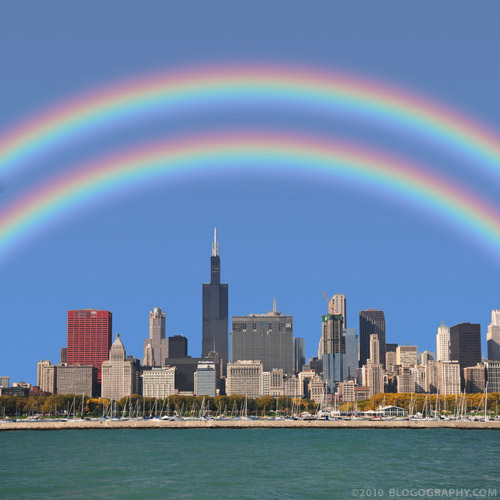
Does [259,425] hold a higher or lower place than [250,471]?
lower

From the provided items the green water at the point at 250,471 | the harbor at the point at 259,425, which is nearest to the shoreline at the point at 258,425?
the harbor at the point at 259,425

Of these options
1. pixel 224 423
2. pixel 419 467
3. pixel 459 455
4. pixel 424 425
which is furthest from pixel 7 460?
pixel 424 425

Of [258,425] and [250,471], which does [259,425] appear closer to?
[258,425]

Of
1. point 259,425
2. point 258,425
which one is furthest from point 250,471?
point 259,425

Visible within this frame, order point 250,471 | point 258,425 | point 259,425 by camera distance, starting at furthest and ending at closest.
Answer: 1. point 259,425
2. point 258,425
3. point 250,471

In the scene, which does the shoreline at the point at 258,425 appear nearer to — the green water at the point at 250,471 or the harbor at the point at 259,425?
the harbor at the point at 259,425

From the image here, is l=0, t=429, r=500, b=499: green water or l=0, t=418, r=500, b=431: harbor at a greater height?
l=0, t=429, r=500, b=499: green water

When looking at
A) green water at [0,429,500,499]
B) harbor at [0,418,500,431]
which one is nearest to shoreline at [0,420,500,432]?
harbor at [0,418,500,431]

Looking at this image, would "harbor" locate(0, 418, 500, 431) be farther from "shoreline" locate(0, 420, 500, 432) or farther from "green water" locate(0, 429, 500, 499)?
"green water" locate(0, 429, 500, 499)

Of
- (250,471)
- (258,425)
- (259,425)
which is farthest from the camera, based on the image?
(259,425)
